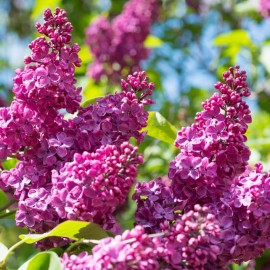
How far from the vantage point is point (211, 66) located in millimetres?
5477

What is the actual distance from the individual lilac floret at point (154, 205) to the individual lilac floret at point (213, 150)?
3 cm

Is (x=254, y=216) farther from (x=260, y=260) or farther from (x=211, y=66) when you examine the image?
(x=211, y=66)

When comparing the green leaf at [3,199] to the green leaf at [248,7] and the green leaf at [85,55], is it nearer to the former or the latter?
the green leaf at [85,55]

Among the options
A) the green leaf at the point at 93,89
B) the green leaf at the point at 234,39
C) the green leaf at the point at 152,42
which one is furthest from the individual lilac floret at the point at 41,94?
the green leaf at the point at 152,42

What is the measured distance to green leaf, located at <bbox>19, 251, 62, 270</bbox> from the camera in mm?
1519

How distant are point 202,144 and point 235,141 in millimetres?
86

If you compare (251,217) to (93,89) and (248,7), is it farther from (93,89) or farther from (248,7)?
(248,7)

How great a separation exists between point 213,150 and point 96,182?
1.21 feet

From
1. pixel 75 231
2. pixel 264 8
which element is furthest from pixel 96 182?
pixel 264 8

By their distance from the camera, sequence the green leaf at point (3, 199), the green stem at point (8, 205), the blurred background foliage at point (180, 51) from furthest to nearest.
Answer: the blurred background foliage at point (180, 51)
the green leaf at point (3, 199)
the green stem at point (8, 205)

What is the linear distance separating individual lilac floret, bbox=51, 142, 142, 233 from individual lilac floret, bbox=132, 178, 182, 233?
121 mm

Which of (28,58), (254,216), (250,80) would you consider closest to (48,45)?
(28,58)

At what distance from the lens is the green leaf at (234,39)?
454 cm

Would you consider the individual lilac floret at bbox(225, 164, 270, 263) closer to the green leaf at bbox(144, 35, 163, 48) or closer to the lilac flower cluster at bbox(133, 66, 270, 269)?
the lilac flower cluster at bbox(133, 66, 270, 269)
